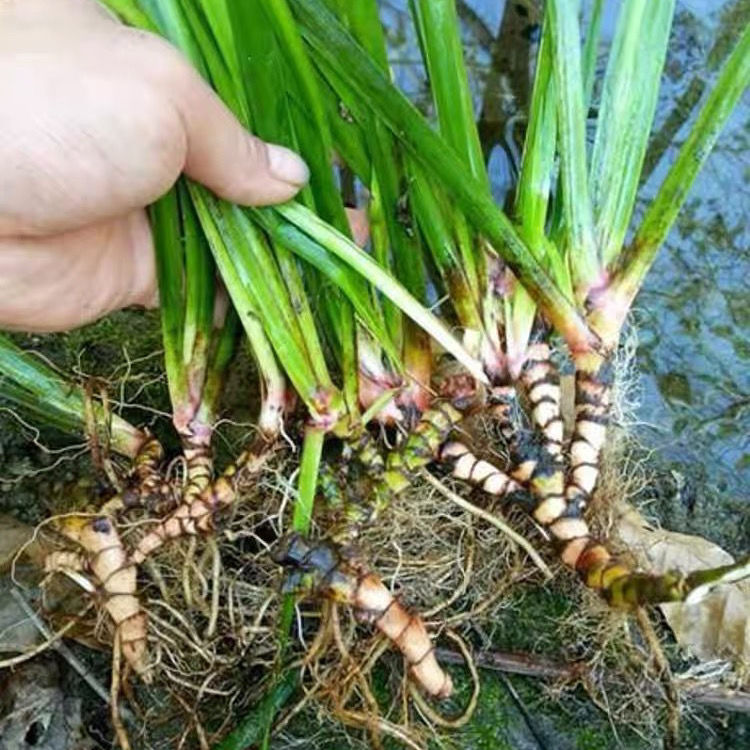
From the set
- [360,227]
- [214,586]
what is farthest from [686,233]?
[214,586]

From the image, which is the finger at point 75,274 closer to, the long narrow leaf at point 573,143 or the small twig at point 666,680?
the long narrow leaf at point 573,143

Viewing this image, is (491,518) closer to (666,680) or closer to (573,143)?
(666,680)

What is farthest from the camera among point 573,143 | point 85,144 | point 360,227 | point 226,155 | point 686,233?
point 686,233

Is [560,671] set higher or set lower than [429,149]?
lower

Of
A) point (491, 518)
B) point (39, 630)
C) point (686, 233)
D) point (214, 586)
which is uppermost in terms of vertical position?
point (686, 233)

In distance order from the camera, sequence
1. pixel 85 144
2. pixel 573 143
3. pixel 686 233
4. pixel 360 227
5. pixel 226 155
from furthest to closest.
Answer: pixel 686 233, pixel 360 227, pixel 573 143, pixel 226 155, pixel 85 144

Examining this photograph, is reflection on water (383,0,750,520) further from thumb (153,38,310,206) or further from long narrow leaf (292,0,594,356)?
thumb (153,38,310,206)

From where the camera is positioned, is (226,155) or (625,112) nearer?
(226,155)
